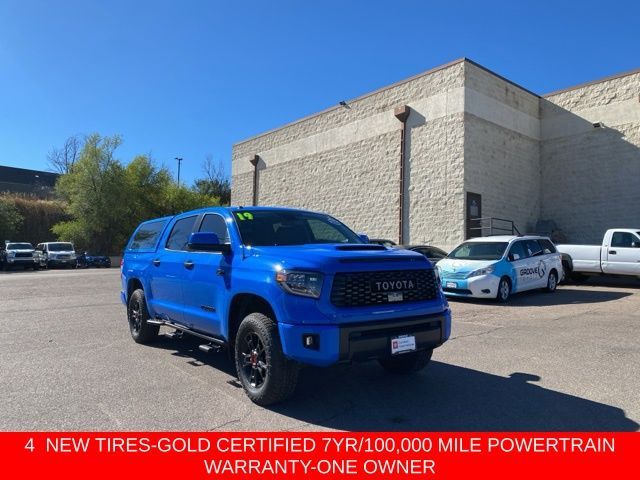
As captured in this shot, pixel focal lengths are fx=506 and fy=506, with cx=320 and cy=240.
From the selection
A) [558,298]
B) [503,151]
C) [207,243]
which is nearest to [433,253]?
[558,298]

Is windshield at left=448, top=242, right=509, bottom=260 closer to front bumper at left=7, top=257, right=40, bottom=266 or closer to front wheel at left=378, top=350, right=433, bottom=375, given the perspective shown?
front wheel at left=378, top=350, right=433, bottom=375

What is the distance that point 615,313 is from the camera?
10562mm

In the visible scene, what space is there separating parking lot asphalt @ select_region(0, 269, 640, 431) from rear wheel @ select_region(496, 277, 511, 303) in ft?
10.2

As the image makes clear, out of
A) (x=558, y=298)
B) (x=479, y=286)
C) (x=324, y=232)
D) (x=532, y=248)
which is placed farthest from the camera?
(x=532, y=248)

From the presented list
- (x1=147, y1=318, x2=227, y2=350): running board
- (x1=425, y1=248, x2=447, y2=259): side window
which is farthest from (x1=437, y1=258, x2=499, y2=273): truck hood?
(x1=147, y1=318, x2=227, y2=350): running board

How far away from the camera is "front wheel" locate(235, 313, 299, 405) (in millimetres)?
4539

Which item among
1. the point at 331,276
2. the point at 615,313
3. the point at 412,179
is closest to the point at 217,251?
the point at 331,276

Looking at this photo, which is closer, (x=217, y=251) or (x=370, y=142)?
(x=217, y=251)

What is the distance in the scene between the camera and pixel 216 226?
20.0 ft

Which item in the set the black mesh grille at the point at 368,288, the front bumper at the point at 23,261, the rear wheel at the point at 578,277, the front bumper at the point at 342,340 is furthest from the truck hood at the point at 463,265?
the front bumper at the point at 23,261

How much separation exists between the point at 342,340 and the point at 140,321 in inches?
171

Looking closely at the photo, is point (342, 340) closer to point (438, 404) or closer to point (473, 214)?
point (438, 404)

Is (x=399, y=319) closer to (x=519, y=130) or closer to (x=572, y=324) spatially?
(x=572, y=324)
